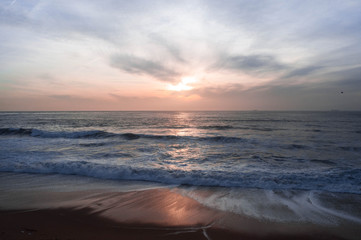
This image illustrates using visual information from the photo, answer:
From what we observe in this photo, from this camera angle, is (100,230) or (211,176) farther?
(211,176)

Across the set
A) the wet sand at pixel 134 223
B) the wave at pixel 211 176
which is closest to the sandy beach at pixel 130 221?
the wet sand at pixel 134 223

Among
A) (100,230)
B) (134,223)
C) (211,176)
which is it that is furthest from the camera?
(211,176)

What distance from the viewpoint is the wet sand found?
12.7 feet

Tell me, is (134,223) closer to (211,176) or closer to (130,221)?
(130,221)

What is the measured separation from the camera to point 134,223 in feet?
14.3

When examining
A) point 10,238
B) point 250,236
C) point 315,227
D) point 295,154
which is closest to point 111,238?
point 10,238

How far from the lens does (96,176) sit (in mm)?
8023

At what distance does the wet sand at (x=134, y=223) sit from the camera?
3.88 m

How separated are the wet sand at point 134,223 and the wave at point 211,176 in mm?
2078

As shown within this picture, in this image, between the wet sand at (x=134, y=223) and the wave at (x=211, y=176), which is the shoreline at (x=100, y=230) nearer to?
the wet sand at (x=134, y=223)

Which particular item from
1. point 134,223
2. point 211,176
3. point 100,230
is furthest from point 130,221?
point 211,176

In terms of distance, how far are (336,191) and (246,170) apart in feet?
10.1

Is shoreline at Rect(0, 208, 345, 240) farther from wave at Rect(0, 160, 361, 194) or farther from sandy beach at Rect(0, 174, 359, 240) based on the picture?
wave at Rect(0, 160, 361, 194)

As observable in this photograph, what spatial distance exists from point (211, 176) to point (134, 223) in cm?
397
